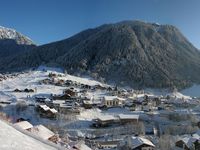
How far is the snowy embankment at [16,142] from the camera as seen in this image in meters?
8.20

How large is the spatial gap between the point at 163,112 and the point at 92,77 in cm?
Result: 9864

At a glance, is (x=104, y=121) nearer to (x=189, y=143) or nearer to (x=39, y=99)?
(x=189, y=143)

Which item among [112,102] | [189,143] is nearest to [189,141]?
[189,143]

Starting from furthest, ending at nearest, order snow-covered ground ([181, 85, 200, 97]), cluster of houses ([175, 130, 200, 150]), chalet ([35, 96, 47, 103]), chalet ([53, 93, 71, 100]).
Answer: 1. snow-covered ground ([181, 85, 200, 97])
2. chalet ([53, 93, 71, 100])
3. chalet ([35, 96, 47, 103])
4. cluster of houses ([175, 130, 200, 150])

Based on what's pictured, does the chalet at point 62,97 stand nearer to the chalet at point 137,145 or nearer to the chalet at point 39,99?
the chalet at point 39,99

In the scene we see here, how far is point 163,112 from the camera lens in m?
76.3

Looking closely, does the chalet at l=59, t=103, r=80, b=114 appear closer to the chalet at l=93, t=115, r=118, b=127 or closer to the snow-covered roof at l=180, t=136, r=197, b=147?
the chalet at l=93, t=115, r=118, b=127

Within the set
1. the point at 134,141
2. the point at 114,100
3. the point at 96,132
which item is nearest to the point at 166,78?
the point at 114,100

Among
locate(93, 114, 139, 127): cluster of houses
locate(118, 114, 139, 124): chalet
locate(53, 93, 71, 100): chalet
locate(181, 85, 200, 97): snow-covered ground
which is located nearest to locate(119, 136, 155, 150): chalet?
locate(93, 114, 139, 127): cluster of houses

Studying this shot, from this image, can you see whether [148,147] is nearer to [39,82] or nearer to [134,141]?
[134,141]

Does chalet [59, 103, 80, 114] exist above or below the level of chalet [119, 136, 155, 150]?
above

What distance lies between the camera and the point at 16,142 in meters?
8.52

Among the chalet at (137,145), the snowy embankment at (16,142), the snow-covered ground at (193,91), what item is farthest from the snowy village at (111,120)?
the snow-covered ground at (193,91)

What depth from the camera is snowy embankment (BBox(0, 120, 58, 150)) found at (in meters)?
8.20
